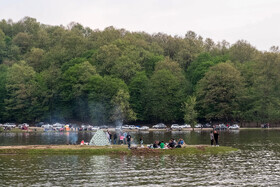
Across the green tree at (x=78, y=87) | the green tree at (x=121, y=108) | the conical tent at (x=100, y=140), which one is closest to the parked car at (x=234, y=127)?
the green tree at (x=121, y=108)

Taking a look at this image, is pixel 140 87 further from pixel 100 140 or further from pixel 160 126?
pixel 100 140

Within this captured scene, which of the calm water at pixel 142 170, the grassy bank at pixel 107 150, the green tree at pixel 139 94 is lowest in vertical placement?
the calm water at pixel 142 170

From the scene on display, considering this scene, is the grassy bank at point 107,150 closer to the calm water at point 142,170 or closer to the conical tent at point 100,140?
the conical tent at point 100,140

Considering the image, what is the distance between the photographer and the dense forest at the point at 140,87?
525 ft

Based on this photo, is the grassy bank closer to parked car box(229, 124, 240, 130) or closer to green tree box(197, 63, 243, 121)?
parked car box(229, 124, 240, 130)

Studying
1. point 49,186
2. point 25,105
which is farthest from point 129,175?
point 25,105

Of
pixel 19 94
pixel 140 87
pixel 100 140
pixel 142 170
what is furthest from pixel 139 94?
pixel 142 170

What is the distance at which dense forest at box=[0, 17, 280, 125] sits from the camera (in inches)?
6299

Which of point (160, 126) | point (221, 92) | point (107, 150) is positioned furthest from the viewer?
point (160, 126)

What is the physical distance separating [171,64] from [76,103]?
39.2 meters

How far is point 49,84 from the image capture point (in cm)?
18400

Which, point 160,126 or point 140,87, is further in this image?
point 140,87

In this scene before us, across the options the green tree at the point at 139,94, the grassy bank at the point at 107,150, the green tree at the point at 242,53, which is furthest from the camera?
the green tree at the point at 242,53

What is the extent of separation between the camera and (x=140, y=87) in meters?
176
